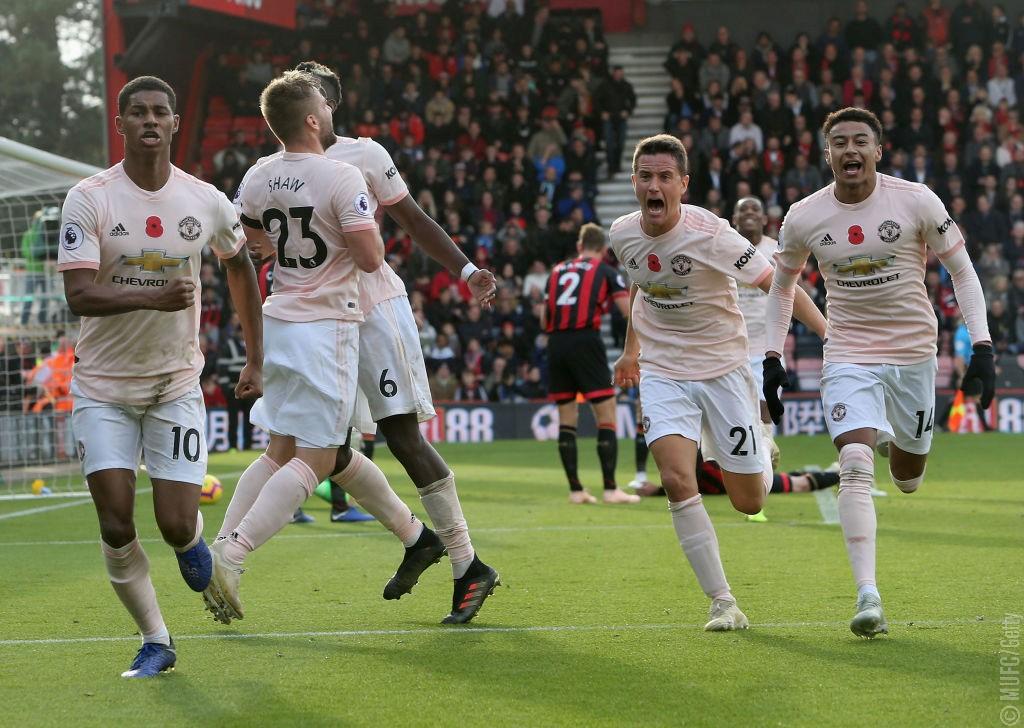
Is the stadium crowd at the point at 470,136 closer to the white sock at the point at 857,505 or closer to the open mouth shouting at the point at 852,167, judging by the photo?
the open mouth shouting at the point at 852,167

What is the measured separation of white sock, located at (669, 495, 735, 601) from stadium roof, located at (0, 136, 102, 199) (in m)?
7.87

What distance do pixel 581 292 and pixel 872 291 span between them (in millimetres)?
6293

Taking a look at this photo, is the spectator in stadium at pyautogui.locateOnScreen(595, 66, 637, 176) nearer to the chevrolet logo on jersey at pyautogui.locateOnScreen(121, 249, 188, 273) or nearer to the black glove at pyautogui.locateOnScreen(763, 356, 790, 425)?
the black glove at pyautogui.locateOnScreen(763, 356, 790, 425)

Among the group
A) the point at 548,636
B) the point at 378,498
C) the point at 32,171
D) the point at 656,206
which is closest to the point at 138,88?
the point at 378,498

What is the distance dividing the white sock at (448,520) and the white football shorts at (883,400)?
5.42ft

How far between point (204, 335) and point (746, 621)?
18436 millimetres

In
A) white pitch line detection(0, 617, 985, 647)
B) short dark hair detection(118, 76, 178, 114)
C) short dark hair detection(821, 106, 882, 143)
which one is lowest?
white pitch line detection(0, 617, 985, 647)

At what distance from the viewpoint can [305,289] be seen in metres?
6.17

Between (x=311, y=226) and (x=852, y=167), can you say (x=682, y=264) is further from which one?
(x=311, y=226)

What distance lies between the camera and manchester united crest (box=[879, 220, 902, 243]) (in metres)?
6.38

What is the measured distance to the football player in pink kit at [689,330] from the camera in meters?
→ 6.54

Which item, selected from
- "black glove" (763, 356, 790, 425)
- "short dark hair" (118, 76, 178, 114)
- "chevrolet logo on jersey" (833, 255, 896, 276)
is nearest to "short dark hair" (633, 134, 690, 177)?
"chevrolet logo on jersey" (833, 255, 896, 276)

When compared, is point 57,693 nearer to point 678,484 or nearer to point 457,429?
point 678,484

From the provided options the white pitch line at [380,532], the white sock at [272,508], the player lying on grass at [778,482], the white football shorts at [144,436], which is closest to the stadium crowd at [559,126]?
the player lying on grass at [778,482]
